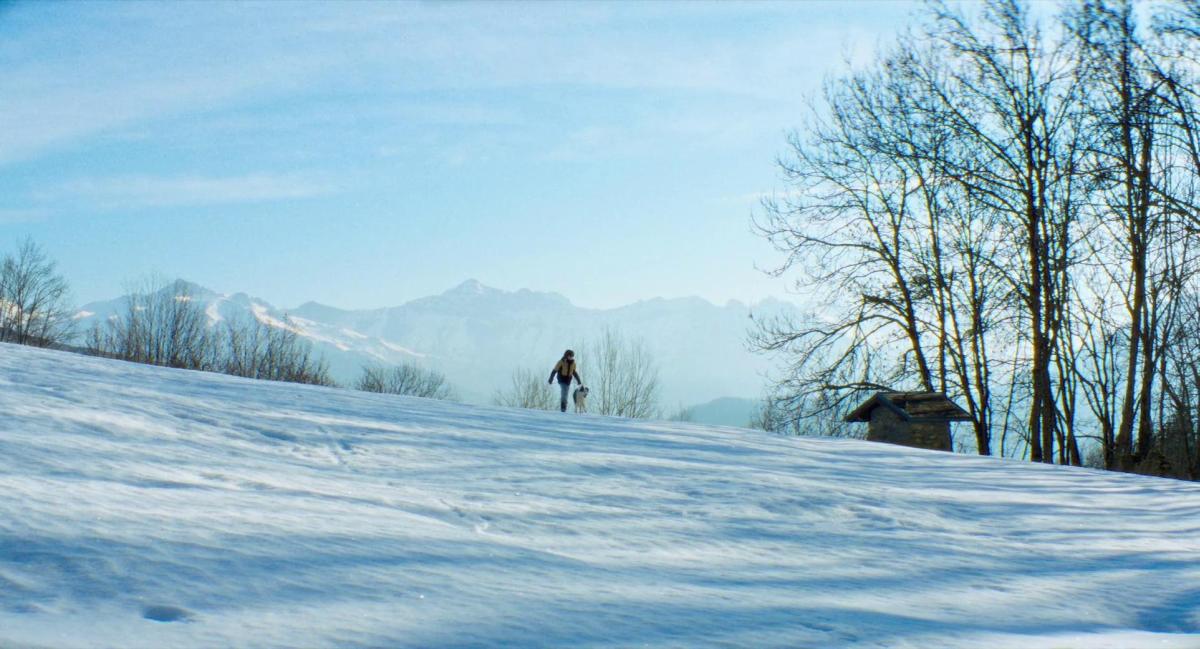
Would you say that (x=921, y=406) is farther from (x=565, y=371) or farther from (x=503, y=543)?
(x=503, y=543)

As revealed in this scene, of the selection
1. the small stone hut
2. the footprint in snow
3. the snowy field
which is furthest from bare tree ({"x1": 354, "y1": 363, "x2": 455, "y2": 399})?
the footprint in snow

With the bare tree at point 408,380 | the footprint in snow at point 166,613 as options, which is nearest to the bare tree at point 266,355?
the bare tree at point 408,380

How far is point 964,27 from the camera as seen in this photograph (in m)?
18.4

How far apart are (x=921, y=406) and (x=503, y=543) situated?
1502 cm

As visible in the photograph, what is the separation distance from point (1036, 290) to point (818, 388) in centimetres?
524

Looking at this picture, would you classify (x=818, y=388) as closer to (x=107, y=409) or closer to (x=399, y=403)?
(x=399, y=403)

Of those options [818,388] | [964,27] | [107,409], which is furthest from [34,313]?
[107,409]

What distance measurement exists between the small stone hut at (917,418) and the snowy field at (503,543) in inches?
434

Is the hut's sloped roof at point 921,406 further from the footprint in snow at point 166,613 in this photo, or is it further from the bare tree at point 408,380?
the bare tree at point 408,380

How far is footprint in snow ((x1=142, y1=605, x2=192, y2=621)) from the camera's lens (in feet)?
5.76

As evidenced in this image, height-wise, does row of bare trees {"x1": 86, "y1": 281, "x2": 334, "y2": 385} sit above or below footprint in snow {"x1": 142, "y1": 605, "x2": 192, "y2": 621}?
above

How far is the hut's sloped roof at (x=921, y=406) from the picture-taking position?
15938 mm

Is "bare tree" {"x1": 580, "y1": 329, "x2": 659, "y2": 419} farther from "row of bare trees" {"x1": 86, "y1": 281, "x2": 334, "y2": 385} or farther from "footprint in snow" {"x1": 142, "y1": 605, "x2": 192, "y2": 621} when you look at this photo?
"footprint in snow" {"x1": 142, "y1": 605, "x2": 192, "y2": 621}

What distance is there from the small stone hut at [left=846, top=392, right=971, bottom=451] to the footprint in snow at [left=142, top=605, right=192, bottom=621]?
50.4 ft
